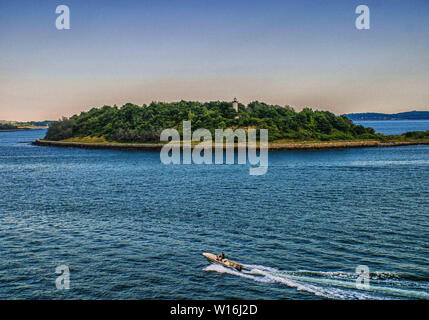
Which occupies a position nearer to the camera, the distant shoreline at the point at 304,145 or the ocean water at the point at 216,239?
the ocean water at the point at 216,239

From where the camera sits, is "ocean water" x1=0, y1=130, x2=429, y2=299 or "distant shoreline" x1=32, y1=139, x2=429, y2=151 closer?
"ocean water" x1=0, y1=130, x2=429, y2=299

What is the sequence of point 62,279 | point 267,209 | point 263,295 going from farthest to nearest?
point 267,209 < point 62,279 < point 263,295

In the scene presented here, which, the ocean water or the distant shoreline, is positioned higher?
the distant shoreline

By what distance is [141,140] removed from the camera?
186 m

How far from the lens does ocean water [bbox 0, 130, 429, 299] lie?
27234mm

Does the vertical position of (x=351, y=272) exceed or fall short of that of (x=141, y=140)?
it falls short

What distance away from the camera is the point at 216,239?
37031mm

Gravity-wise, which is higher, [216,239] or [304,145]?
→ [304,145]

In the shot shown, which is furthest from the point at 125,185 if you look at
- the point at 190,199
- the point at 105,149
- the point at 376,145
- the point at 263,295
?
the point at 376,145

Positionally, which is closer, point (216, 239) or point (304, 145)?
point (216, 239)

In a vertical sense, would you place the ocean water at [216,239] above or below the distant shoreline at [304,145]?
below

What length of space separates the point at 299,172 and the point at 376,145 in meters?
95.2

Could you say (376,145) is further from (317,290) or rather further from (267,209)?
(317,290)

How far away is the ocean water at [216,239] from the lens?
27234mm
